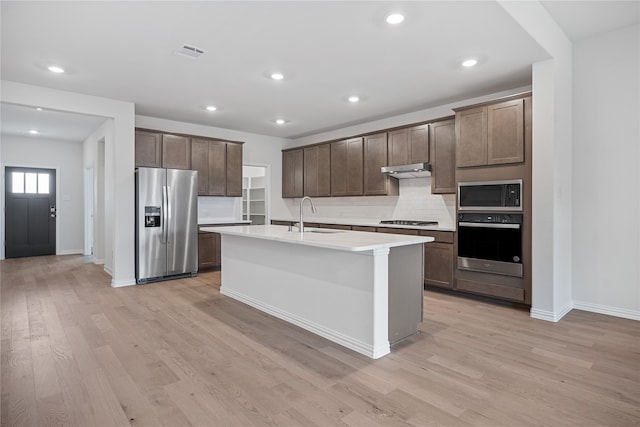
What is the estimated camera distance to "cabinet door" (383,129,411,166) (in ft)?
16.9

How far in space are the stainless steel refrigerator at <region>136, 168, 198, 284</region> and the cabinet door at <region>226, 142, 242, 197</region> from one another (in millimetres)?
972

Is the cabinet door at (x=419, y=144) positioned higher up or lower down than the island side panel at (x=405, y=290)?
higher up

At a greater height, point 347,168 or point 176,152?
point 176,152

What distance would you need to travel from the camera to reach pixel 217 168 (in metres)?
6.24

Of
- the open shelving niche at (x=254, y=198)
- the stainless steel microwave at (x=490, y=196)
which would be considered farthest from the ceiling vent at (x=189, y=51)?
the open shelving niche at (x=254, y=198)

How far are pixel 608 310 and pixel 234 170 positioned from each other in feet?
18.7

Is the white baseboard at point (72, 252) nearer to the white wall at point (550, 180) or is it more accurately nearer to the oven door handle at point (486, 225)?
the oven door handle at point (486, 225)

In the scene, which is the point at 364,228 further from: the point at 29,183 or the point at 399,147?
the point at 29,183

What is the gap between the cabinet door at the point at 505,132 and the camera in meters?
3.70

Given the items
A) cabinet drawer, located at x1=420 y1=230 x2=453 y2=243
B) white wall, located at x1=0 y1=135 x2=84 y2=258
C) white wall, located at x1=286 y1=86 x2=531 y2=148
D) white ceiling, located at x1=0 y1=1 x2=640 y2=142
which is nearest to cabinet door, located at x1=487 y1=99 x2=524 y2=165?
white ceiling, located at x1=0 y1=1 x2=640 y2=142

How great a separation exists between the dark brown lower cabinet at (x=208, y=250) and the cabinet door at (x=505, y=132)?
439cm

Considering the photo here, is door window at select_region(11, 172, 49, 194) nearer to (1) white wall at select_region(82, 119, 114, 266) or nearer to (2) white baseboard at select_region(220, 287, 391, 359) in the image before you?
(1) white wall at select_region(82, 119, 114, 266)

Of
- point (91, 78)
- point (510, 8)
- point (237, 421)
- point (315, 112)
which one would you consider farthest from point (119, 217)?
point (510, 8)

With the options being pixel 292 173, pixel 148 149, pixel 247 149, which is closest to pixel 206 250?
pixel 148 149
